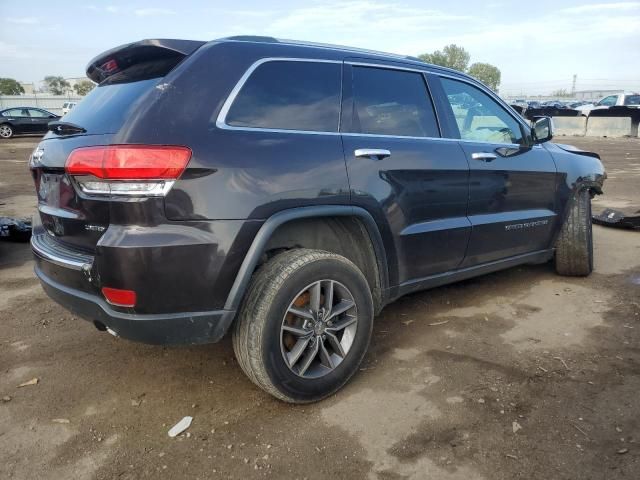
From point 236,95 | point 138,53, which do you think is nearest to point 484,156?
point 236,95

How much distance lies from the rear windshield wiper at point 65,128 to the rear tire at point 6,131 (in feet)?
80.4

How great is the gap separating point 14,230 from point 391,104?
478 cm

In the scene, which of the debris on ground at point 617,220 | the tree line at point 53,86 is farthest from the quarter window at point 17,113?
the tree line at point 53,86

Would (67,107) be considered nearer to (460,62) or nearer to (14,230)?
(14,230)

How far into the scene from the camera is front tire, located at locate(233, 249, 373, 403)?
2457mm

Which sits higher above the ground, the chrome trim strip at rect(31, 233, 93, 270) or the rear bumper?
the chrome trim strip at rect(31, 233, 93, 270)

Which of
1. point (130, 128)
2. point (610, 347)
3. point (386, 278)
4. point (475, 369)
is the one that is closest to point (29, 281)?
point (130, 128)

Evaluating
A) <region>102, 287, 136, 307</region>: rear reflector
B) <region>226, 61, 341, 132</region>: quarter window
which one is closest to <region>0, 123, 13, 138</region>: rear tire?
<region>226, 61, 341, 132</region>: quarter window

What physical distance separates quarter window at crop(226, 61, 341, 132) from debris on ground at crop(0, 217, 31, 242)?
4507 mm

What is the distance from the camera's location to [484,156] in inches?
139

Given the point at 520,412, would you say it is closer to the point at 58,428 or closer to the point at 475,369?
the point at 475,369

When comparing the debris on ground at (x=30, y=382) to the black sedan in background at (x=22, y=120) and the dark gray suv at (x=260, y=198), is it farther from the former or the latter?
the black sedan in background at (x=22, y=120)

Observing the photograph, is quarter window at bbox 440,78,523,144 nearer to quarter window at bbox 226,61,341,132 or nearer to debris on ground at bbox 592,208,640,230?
quarter window at bbox 226,61,341,132

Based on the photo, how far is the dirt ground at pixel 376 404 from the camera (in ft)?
7.39
